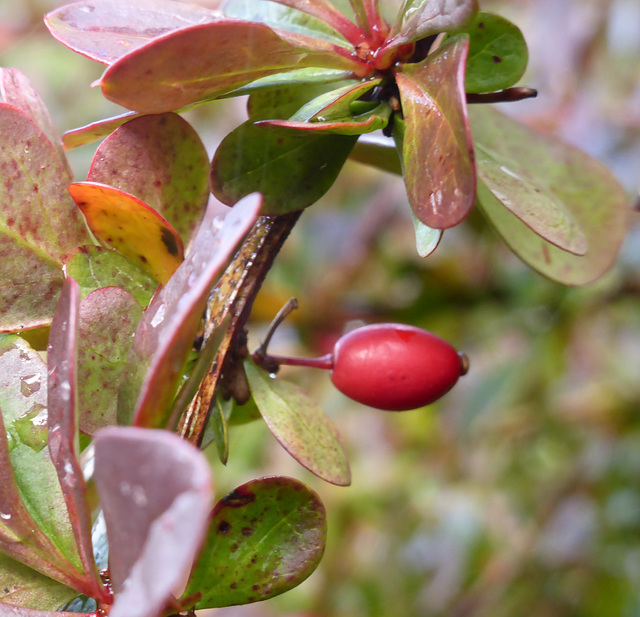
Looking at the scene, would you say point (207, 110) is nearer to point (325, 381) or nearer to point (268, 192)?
point (325, 381)

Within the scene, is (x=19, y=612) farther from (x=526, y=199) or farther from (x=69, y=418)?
(x=526, y=199)

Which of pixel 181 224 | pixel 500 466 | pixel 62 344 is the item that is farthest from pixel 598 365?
pixel 62 344

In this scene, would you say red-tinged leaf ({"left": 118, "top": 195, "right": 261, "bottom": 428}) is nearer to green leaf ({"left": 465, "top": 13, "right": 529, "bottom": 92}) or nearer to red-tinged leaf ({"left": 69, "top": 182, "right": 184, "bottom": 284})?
red-tinged leaf ({"left": 69, "top": 182, "right": 184, "bottom": 284})

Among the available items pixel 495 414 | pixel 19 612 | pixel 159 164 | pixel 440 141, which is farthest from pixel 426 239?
pixel 495 414

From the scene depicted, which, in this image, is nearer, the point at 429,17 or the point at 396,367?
the point at 429,17

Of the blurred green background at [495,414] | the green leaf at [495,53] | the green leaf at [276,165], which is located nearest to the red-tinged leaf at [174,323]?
the green leaf at [276,165]

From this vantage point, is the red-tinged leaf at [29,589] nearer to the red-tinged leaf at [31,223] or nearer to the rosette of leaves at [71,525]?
the rosette of leaves at [71,525]

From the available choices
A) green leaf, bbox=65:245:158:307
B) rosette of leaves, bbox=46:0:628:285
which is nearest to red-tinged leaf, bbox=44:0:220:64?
rosette of leaves, bbox=46:0:628:285
